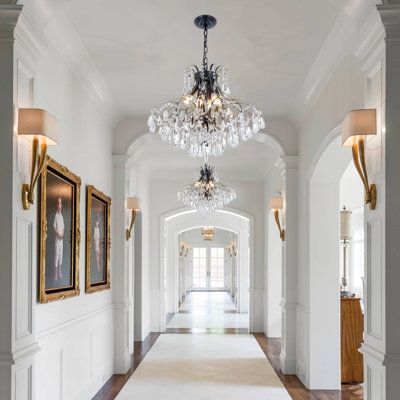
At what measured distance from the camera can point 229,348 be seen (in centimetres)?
1095

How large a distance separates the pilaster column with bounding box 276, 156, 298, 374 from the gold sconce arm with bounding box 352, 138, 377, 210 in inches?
174

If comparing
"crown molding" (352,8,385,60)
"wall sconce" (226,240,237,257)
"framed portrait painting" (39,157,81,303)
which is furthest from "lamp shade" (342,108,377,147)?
"wall sconce" (226,240,237,257)

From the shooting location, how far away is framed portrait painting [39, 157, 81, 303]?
4934mm

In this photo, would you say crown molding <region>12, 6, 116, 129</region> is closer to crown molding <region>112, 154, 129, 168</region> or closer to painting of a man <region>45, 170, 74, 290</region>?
crown molding <region>112, 154, 129, 168</region>

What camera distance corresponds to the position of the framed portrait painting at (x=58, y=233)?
16.2ft

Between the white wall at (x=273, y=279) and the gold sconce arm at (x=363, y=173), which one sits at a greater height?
the gold sconce arm at (x=363, y=173)

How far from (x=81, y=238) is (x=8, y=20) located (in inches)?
134

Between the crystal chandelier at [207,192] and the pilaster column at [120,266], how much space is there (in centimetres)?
282

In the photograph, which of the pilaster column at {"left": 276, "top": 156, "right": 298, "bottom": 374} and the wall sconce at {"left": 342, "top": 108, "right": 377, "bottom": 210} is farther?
the pilaster column at {"left": 276, "top": 156, "right": 298, "bottom": 374}

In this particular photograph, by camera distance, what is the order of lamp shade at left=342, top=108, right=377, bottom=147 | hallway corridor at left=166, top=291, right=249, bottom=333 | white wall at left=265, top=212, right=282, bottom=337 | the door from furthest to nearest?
1. the door
2. hallway corridor at left=166, top=291, right=249, bottom=333
3. white wall at left=265, top=212, right=282, bottom=337
4. lamp shade at left=342, top=108, right=377, bottom=147

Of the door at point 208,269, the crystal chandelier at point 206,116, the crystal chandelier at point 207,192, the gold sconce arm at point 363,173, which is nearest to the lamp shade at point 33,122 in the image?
the crystal chandelier at point 206,116

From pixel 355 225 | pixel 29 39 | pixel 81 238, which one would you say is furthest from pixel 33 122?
pixel 355 225

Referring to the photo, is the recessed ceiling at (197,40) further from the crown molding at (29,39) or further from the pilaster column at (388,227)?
the crown molding at (29,39)

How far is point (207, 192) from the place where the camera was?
1135 centimetres
